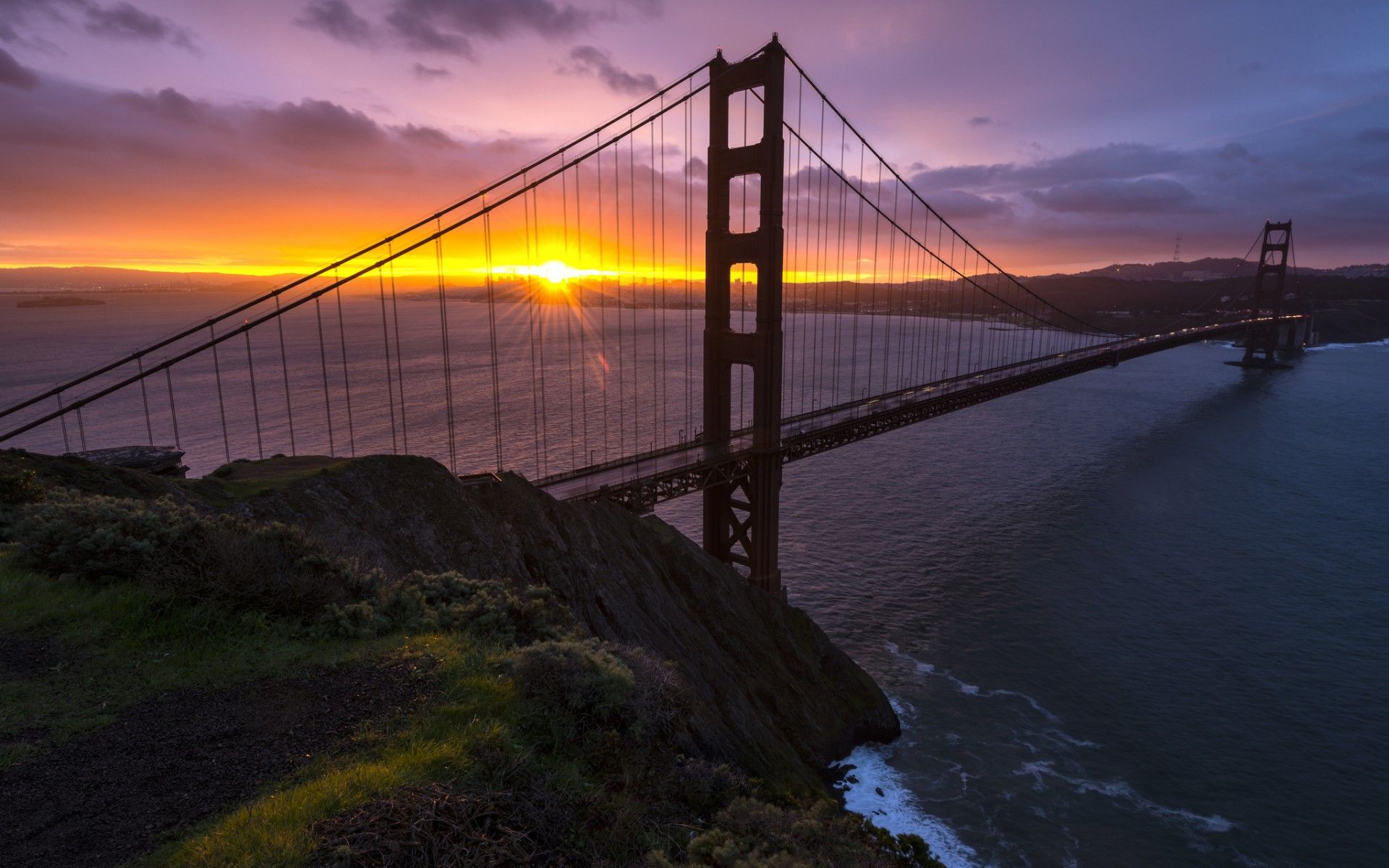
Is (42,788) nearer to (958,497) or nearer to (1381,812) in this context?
(1381,812)

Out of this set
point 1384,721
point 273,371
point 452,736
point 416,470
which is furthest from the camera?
point 273,371

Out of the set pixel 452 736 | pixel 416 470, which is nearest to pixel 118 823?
pixel 452 736

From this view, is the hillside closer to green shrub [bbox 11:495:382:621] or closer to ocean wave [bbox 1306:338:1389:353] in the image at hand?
green shrub [bbox 11:495:382:621]

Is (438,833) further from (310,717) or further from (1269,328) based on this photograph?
(1269,328)

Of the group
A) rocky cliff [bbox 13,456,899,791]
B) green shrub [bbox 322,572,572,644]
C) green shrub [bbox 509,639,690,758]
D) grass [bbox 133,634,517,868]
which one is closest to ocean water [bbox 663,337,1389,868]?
rocky cliff [bbox 13,456,899,791]

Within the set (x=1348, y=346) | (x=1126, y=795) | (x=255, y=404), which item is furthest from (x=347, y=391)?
(x=1348, y=346)

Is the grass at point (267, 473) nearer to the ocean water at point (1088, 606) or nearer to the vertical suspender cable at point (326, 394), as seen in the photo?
the vertical suspender cable at point (326, 394)

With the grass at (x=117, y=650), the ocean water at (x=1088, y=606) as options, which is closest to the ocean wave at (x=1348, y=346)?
the ocean water at (x=1088, y=606)
